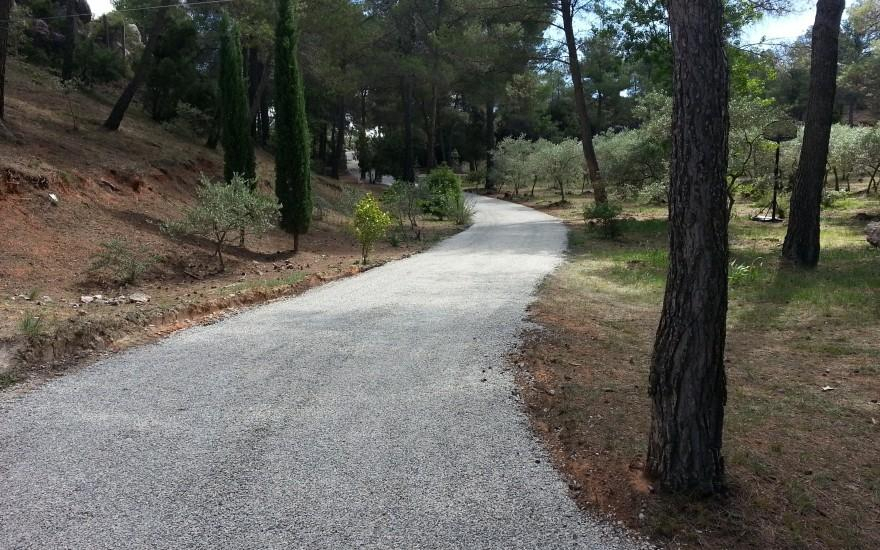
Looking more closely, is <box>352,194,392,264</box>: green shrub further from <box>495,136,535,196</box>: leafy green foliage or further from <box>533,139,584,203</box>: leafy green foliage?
<box>495,136,535,196</box>: leafy green foliage

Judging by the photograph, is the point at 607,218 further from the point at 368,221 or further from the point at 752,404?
the point at 752,404

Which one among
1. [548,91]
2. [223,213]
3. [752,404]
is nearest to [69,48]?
[223,213]

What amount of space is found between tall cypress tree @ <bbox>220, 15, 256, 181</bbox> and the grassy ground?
372 inches

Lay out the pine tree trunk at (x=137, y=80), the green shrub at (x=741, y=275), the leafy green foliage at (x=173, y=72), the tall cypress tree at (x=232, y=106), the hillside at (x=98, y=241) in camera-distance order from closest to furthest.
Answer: the hillside at (x=98, y=241)
the green shrub at (x=741, y=275)
the tall cypress tree at (x=232, y=106)
the pine tree trunk at (x=137, y=80)
the leafy green foliage at (x=173, y=72)

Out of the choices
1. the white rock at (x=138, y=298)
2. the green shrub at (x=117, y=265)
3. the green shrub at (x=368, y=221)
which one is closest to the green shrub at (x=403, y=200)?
the green shrub at (x=368, y=221)

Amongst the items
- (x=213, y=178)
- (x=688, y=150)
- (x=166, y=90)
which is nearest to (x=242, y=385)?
(x=688, y=150)

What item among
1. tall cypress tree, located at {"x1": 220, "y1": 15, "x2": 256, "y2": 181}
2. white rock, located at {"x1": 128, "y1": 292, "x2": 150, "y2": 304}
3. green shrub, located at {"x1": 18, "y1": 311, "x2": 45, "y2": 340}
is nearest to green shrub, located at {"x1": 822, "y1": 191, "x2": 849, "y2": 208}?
Answer: tall cypress tree, located at {"x1": 220, "y1": 15, "x2": 256, "y2": 181}

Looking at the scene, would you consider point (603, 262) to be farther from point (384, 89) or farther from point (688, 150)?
point (384, 89)

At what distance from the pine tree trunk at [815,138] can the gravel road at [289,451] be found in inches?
290

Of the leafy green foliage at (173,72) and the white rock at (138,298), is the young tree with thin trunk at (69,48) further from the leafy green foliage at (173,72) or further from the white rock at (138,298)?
the white rock at (138,298)

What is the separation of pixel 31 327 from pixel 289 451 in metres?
3.37

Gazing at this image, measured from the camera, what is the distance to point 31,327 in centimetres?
548

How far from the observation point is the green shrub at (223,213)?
10.9 metres

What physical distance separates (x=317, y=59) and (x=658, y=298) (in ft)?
62.7
